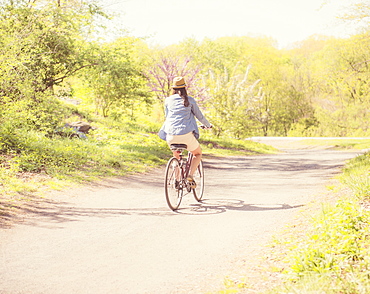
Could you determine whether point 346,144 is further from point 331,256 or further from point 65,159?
point 331,256

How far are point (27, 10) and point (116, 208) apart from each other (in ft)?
29.0

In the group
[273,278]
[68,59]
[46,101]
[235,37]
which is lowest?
[273,278]

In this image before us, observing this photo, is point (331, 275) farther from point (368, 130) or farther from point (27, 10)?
point (368, 130)

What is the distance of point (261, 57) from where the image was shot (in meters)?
58.8

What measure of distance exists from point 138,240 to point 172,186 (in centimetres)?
187

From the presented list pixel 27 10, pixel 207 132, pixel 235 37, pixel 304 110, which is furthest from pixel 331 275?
pixel 235 37

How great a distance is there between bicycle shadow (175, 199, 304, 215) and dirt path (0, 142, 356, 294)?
2cm

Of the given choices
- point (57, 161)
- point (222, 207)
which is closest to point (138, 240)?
point (222, 207)

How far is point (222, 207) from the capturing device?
7809mm

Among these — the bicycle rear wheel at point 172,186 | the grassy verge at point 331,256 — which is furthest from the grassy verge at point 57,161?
Answer: the grassy verge at point 331,256

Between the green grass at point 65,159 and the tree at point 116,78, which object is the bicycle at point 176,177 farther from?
the tree at point 116,78

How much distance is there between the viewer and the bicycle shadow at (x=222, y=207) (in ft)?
24.3

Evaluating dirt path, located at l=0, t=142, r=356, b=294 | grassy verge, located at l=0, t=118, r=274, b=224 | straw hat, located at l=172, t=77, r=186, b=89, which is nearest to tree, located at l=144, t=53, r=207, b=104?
grassy verge, located at l=0, t=118, r=274, b=224

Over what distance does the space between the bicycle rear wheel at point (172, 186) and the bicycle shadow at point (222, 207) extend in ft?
0.61
